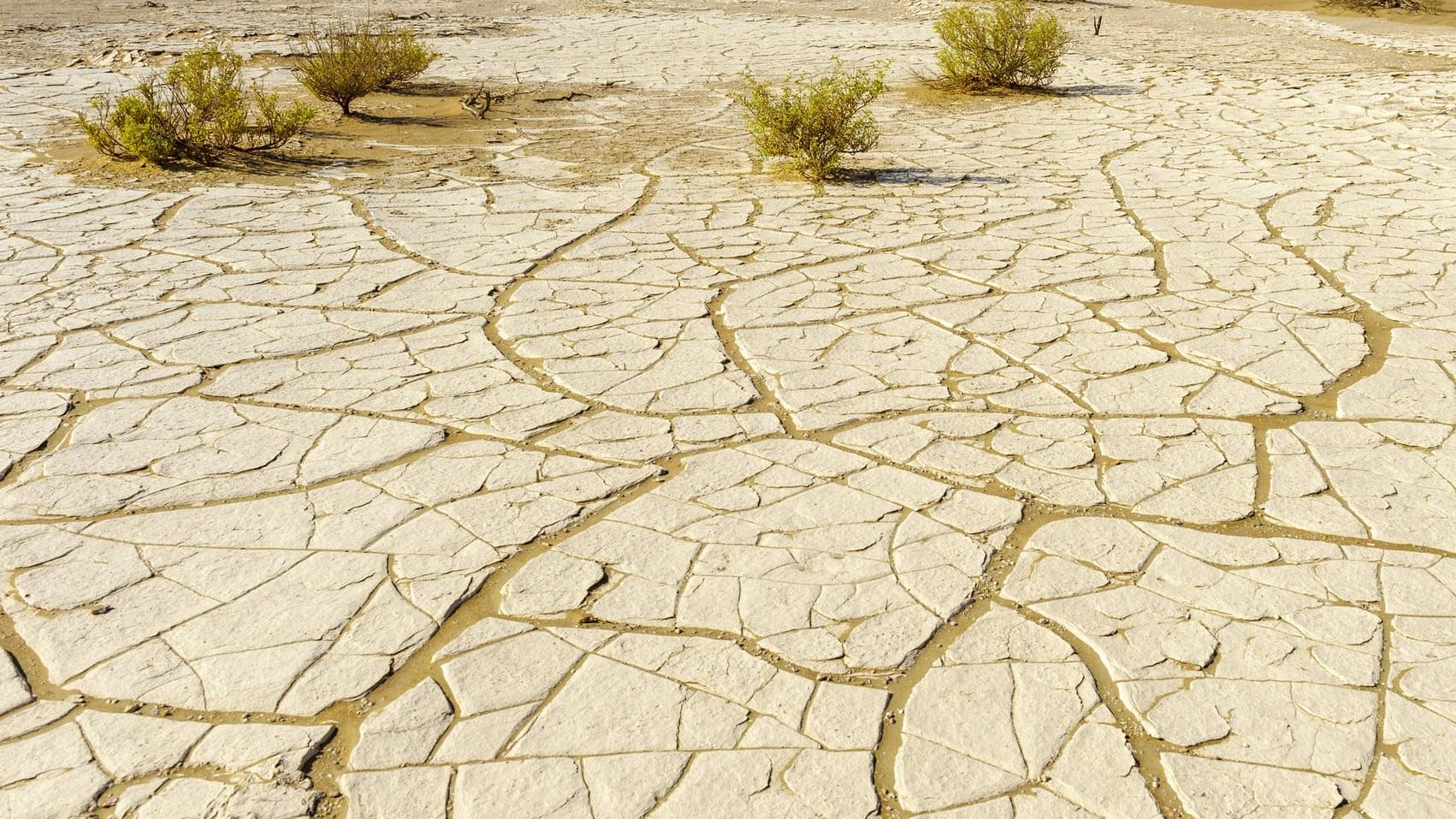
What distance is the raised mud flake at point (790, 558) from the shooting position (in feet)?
8.36

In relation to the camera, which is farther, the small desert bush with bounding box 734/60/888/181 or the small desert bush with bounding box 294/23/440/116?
the small desert bush with bounding box 294/23/440/116

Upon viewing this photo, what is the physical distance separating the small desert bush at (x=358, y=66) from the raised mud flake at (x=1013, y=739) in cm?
675

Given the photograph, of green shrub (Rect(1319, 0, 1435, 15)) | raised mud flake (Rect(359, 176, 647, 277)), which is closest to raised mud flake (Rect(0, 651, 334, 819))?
raised mud flake (Rect(359, 176, 647, 277))

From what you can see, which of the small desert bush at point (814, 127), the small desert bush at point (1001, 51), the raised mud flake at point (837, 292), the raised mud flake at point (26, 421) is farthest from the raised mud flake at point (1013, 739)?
the small desert bush at point (1001, 51)

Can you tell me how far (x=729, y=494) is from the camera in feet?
10.1

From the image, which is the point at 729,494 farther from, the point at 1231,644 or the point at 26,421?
the point at 26,421

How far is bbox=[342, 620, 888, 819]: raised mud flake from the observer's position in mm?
2066

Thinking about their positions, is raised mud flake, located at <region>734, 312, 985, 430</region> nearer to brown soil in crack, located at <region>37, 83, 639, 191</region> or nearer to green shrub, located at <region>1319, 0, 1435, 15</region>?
brown soil in crack, located at <region>37, 83, 639, 191</region>

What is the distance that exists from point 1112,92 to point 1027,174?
118 inches

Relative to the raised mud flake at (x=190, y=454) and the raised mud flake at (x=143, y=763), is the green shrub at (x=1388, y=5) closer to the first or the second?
the raised mud flake at (x=190, y=454)

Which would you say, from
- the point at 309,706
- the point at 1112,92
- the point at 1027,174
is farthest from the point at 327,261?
the point at 1112,92

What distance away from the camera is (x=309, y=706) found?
2.29 meters

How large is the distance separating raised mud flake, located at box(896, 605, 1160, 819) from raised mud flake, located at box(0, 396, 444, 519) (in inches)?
67.0

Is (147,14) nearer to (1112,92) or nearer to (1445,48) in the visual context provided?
(1112,92)
